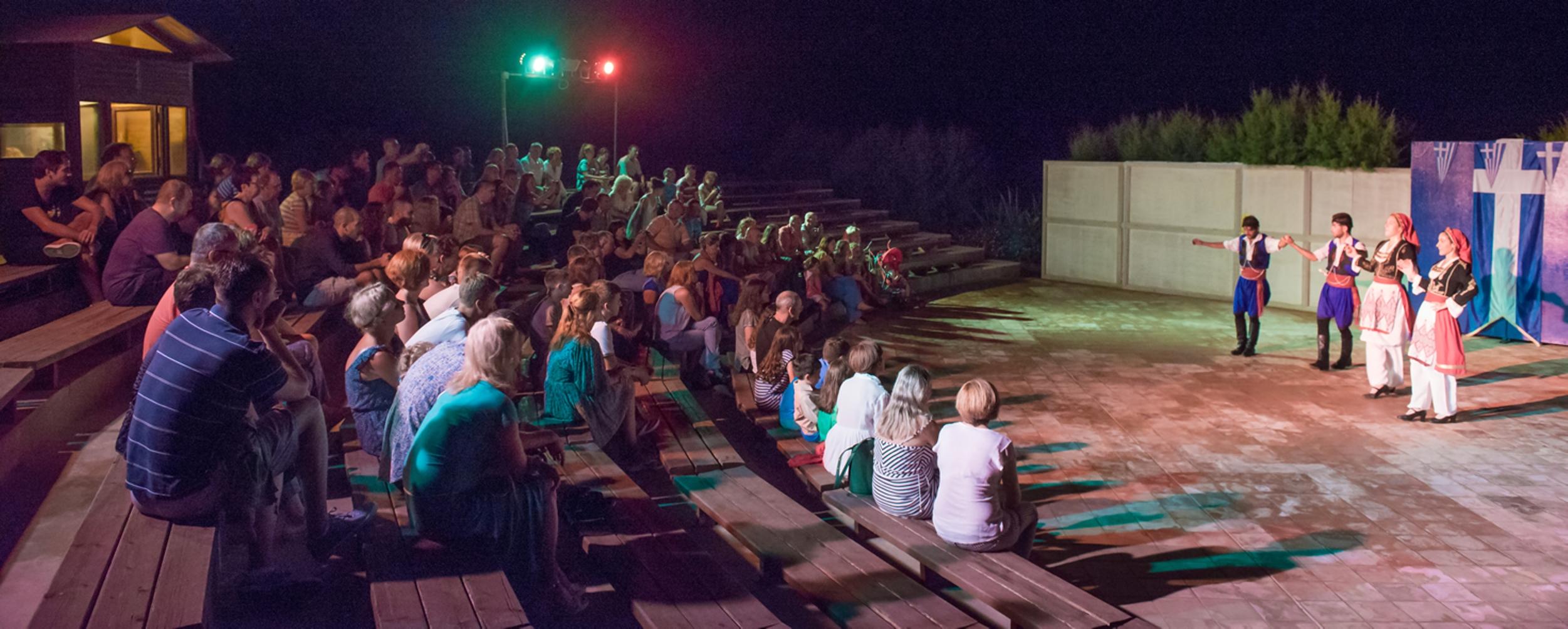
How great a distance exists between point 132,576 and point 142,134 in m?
9.05

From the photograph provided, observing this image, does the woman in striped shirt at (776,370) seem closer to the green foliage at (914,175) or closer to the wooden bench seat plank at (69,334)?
the wooden bench seat plank at (69,334)

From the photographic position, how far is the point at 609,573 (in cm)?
528

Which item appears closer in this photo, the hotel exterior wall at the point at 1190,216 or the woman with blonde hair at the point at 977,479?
the woman with blonde hair at the point at 977,479

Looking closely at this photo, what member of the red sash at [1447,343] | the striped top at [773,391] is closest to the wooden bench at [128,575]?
the striped top at [773,391]

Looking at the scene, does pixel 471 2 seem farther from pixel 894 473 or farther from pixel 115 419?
pixel 894 473

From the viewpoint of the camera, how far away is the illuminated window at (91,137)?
1097 cm

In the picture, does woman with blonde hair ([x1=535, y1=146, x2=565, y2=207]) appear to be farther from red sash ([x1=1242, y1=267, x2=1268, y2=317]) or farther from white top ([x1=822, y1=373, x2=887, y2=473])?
white top ([x1=822, y1=373, x2=887, y2=473])

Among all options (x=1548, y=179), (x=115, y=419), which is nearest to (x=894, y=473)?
(x=115, y=419)

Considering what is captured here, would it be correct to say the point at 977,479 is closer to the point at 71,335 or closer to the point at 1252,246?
the point at 71,335

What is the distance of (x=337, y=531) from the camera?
17.2 ft

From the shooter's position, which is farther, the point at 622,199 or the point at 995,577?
the point at 622,199

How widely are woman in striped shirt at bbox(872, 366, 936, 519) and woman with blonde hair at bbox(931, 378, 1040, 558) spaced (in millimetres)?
317

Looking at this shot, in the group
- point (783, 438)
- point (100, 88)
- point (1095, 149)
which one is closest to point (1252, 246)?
point (783, 438)

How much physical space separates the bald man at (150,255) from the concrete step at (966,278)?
1045 cm
